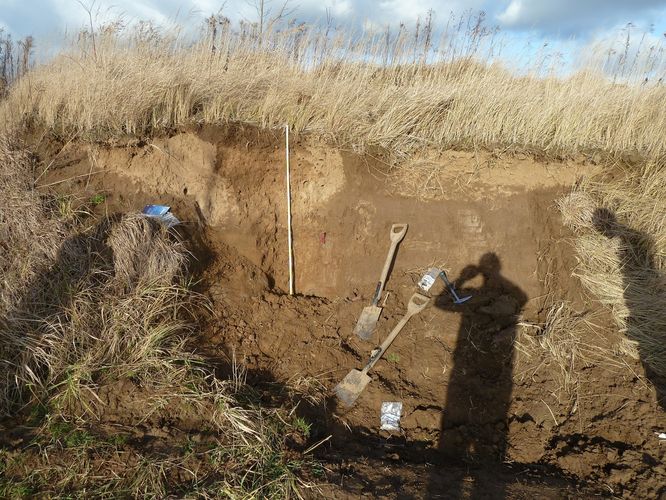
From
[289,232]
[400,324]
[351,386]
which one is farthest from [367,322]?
[289,232]

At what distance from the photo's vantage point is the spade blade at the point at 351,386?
3906 millimetres

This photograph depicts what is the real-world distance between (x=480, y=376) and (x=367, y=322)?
41.5 inches

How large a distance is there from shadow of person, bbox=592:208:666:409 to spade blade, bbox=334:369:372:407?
86.3 inches

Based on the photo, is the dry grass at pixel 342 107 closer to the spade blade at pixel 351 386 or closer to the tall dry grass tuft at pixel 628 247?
the tall dry grass tuft at pixel 628 247

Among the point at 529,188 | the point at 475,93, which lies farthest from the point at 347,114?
the point at 529,188

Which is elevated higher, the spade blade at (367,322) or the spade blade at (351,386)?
the spade blade at (367,322)

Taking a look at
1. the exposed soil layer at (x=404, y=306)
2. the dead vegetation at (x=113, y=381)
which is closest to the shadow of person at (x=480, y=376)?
the exposed soil layer at (x=404, y=306)

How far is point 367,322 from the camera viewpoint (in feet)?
14.9

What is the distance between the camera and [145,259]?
4156 mm

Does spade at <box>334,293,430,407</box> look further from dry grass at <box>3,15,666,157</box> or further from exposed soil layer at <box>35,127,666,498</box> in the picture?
dry grass at <box>3,15,666,157</box>

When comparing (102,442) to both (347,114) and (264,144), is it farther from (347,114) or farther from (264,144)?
(347,114)

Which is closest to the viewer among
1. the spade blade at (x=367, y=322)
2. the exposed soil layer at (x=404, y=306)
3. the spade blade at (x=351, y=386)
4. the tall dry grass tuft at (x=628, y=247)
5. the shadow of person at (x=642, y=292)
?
the exposed soil layer at (x=404, y=306)

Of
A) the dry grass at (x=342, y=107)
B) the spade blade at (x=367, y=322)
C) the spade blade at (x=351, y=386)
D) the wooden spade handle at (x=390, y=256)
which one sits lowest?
the spade blade at (x=351, y=386)

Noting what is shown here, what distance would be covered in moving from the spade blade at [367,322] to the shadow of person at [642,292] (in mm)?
2136
